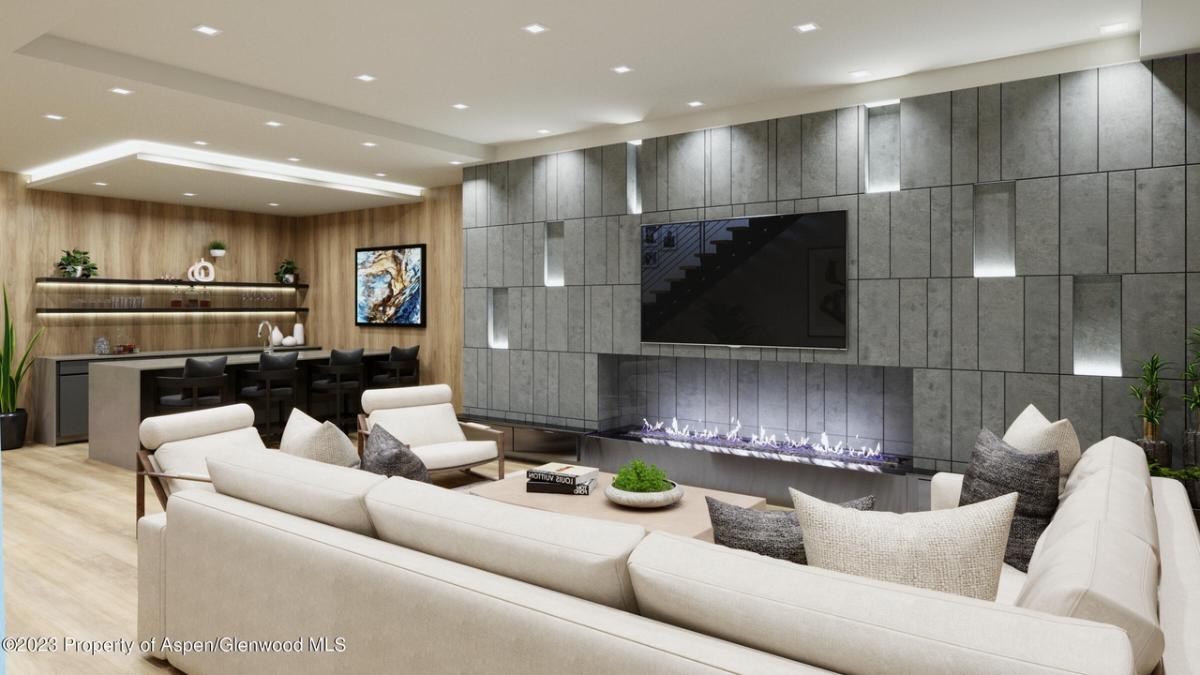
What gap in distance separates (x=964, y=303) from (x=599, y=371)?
2.89 m

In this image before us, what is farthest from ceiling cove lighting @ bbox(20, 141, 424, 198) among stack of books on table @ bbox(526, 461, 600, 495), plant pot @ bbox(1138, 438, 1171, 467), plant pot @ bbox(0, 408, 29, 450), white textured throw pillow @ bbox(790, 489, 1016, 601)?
plant pot @ bbox(1138, 438, 1171, 467)

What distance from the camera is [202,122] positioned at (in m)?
5.60

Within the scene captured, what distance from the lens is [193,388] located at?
666 cm

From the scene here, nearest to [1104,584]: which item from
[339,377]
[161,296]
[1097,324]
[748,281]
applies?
[1097,324]

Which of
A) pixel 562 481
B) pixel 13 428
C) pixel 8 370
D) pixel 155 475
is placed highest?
pixel 8 370

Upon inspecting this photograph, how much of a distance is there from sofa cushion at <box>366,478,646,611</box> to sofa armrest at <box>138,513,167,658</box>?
1.11 m

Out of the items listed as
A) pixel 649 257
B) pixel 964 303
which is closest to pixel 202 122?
pixel 649 257

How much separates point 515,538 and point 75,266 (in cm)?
809

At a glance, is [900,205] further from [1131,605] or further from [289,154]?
[289,154]

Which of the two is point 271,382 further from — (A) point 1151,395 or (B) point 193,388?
(A) point 1151,395

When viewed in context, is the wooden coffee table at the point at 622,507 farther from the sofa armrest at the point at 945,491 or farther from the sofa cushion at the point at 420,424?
the sofa cushion at the point at 420,424

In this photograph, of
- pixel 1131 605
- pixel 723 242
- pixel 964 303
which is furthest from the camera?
pixel 723 242

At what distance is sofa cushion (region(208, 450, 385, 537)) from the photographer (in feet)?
7.45

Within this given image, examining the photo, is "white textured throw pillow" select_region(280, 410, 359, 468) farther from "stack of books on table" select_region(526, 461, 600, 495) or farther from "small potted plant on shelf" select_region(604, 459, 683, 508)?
"small potted plant on shelf" select_region(604, 459, 683, 508)
